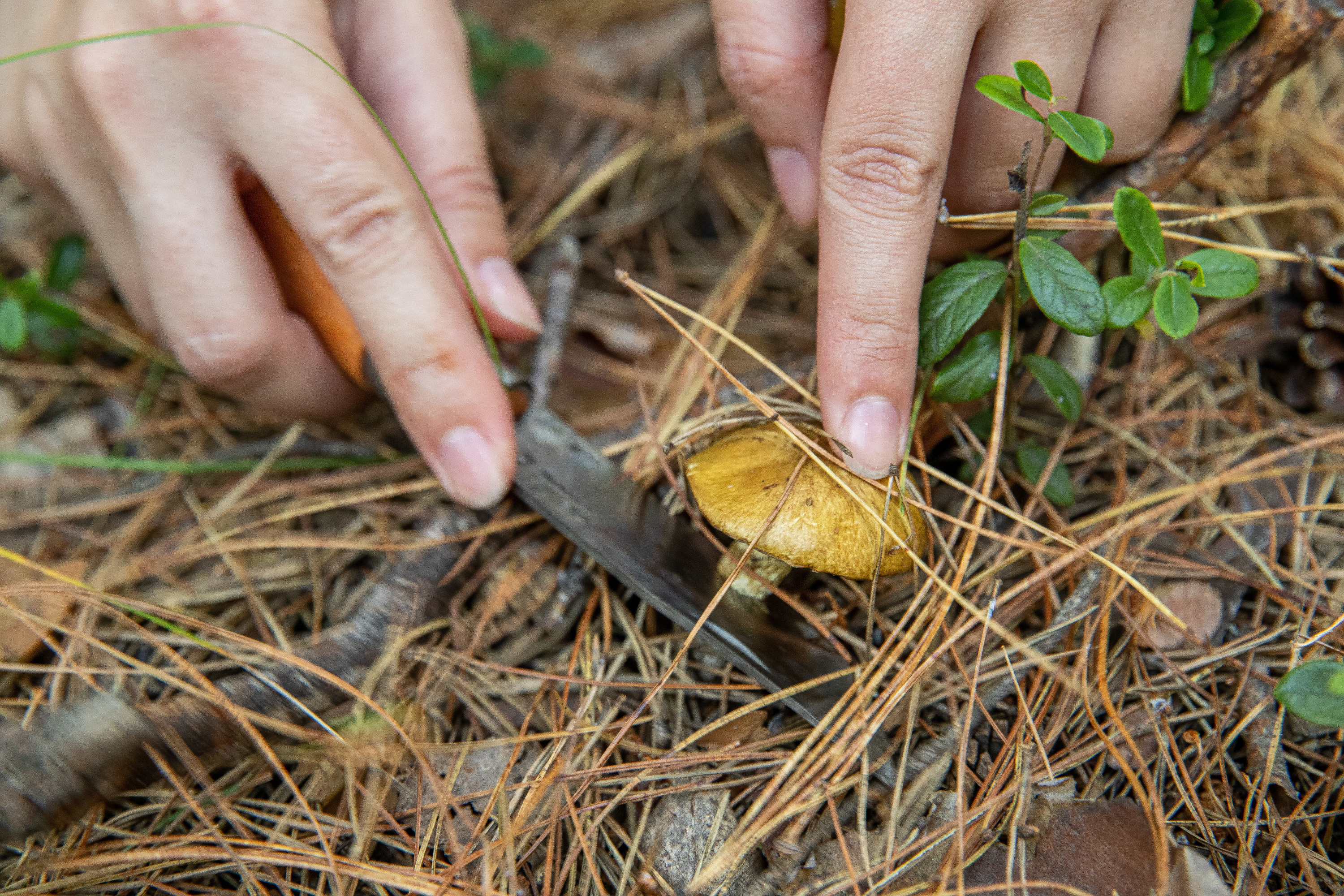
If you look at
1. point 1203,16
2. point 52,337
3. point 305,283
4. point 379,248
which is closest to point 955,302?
point 1203,16

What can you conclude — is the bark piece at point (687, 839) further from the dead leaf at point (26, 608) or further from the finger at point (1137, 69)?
the finger at point (1137, 69)

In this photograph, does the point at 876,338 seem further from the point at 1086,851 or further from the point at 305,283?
the point at 305,283

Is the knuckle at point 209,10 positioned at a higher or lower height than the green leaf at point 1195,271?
higher

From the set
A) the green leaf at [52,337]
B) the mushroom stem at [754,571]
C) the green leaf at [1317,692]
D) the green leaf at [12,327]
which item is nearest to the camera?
the green leaf at [1317,692]

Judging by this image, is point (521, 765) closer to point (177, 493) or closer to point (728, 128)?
point (177, 493)

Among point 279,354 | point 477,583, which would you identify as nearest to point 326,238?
point 279,354

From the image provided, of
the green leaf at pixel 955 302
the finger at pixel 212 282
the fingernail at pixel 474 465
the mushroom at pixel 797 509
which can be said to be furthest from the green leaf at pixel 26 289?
the green leaf at pixel 955 302
